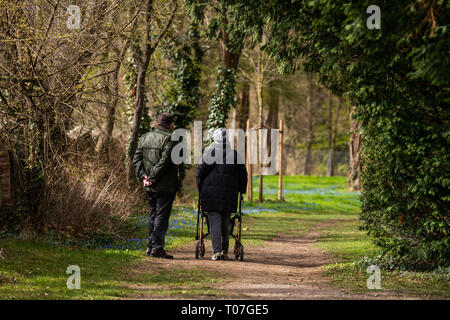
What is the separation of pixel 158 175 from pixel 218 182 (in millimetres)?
1006

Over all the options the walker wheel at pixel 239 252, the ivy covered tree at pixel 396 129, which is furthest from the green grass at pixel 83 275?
the ivy covered tree at pixel 396 129

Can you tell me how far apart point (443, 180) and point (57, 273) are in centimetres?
538

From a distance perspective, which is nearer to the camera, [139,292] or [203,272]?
[139,292]

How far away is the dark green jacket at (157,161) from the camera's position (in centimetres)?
1030

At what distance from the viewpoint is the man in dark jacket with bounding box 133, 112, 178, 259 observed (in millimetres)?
10328

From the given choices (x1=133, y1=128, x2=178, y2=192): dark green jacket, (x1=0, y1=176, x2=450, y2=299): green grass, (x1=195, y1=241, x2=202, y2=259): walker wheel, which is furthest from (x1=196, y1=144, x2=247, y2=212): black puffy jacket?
(x1=0, y1=176, x2=450, y2=299): green grass

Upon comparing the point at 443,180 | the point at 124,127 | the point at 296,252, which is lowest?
the point at 296,252

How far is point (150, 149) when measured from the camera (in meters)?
10.5

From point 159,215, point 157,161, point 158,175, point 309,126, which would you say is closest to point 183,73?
point 157,161

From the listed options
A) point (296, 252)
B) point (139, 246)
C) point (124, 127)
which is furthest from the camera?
point (124, 127)

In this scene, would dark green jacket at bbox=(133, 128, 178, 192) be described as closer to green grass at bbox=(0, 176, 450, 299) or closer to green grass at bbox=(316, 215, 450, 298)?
green grass at bbox=(0, 176, 450, 299)
